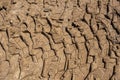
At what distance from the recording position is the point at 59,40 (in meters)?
1.73

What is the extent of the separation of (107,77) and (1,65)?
22.7 inches

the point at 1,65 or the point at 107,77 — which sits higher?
the point at 1,65

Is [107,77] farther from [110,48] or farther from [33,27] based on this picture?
[33,27]

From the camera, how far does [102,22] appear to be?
178 centimetres

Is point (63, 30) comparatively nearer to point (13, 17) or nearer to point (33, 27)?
point (33, 27)

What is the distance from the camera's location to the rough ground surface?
167cm

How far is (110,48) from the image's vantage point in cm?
174

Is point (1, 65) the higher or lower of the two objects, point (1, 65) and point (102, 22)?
the lower

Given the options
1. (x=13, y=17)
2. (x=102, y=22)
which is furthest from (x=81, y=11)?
(x=13, y=17)

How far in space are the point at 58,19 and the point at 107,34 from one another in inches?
11.5

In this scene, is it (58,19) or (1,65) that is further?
(58,19)

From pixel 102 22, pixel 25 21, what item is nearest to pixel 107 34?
pixel 102 22

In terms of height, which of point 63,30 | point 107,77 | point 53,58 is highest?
point 63,30

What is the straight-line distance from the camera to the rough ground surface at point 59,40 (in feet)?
5.49
